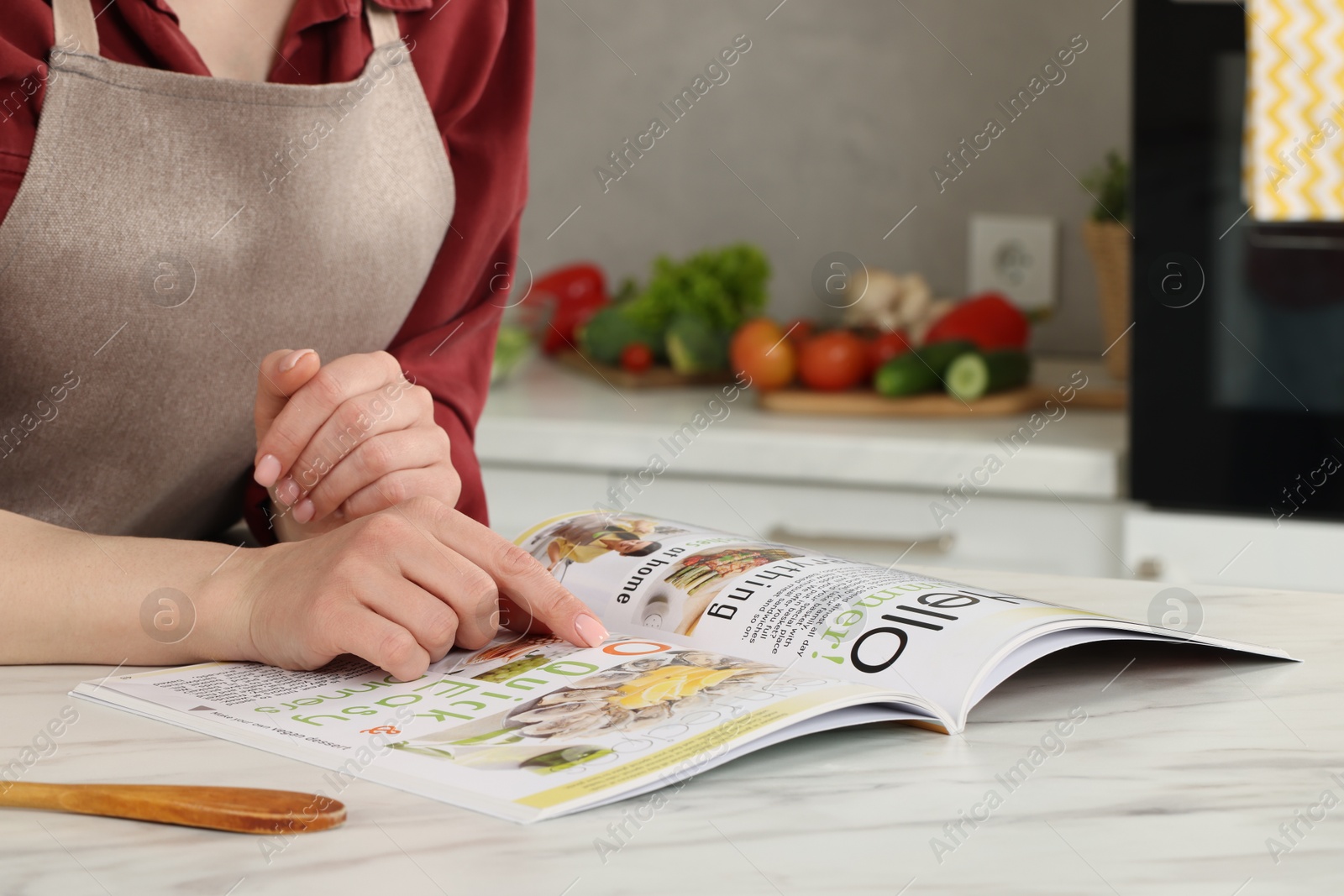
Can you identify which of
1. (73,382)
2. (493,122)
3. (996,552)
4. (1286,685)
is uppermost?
(493,122)

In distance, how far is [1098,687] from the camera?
1.91ft

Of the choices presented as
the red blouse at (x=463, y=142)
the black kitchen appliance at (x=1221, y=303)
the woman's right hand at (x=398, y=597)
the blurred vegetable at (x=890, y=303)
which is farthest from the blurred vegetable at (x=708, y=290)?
the woman's right hand at (x=398, y=597)

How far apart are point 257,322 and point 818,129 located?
1511mm

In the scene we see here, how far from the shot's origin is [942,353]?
181 centimetres

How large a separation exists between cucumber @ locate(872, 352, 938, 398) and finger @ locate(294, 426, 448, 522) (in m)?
1.12

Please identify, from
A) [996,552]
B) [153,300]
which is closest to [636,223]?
[996,552]

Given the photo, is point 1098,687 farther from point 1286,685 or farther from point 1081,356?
point 1081,356

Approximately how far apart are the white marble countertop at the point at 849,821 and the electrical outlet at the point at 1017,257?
1.61m

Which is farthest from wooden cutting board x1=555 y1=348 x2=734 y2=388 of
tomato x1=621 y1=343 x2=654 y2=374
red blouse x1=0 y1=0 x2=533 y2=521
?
red blouse x1=0 y1=0 x2=533 y2=521

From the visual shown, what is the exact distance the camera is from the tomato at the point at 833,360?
6.09 feet

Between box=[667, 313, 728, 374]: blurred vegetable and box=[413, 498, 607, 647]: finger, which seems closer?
box=[413, 498, 607, 647]: finger

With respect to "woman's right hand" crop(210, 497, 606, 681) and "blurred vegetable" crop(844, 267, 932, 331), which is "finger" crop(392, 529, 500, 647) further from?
"blurred vegetable" crop(844, 267, 932, 331)

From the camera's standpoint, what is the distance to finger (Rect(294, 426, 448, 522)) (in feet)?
2.38

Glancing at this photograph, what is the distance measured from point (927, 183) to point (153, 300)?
5.21ft
